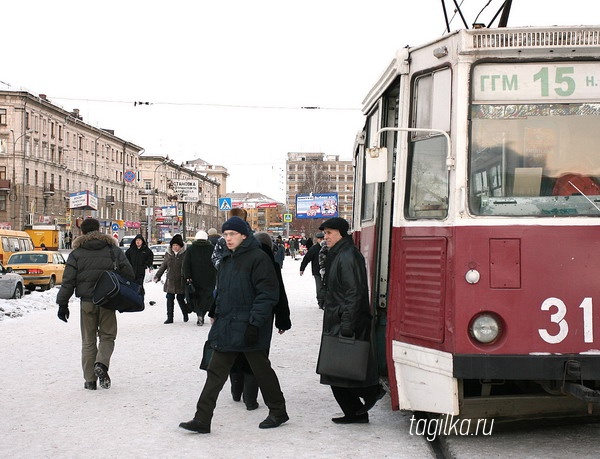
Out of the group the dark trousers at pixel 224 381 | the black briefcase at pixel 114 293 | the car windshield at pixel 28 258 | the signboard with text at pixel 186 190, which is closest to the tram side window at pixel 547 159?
the dark trousers at pixel 224 381

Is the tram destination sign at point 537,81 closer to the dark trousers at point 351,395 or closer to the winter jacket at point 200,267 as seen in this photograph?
the dark trousers at point 351,395

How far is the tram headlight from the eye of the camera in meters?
5.58

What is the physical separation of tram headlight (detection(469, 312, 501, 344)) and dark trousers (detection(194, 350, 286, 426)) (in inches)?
75.6

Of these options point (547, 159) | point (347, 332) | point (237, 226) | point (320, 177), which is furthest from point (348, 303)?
point (320, 177)

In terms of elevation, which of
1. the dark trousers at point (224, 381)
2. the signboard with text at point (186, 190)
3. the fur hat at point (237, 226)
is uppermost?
the signboard with text at point (186, 190)

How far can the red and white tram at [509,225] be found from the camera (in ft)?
18.2

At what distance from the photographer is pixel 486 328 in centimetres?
A: 559

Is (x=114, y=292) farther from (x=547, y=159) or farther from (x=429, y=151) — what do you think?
(x=547, y=159)

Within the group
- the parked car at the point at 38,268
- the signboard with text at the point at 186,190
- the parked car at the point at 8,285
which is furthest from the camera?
the signboard with text at the point at 186,190

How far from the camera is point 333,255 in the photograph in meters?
6.92

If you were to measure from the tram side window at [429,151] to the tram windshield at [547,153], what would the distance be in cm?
36

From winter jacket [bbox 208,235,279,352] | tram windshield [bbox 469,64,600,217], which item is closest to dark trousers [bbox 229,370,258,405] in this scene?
winter jacket [bbox 208,235,279,352]

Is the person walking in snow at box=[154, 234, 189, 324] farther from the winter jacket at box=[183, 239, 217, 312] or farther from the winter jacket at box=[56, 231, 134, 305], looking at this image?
the winter jacket at box=[56, 231, 134, 305]

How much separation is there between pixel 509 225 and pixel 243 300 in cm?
214
